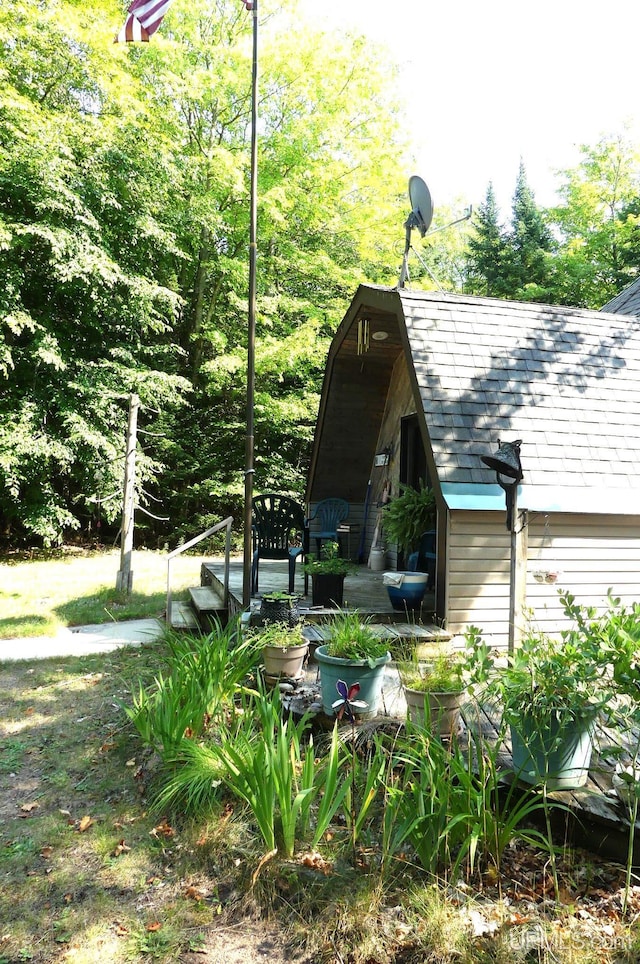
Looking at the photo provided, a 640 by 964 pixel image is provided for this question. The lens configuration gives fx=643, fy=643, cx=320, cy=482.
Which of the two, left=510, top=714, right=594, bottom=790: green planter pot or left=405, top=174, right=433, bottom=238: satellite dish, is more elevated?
left=405, top=174, right=433, bottom=238: satellite dish

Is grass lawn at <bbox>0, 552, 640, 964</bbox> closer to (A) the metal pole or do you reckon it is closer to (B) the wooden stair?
(A) the metal pole

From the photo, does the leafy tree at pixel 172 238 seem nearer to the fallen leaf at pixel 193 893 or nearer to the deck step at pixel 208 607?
the deck step at pixel 208 607

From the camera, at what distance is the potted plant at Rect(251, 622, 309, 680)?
4023 millimetres

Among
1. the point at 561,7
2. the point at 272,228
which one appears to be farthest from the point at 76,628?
the point at 272,228

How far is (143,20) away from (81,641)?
18.7 ft

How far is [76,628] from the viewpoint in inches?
258

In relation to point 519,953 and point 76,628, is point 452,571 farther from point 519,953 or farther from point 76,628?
point 76,628

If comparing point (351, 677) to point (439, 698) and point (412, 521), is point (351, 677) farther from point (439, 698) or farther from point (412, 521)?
point (412, 521)

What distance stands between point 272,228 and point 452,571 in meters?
10.5

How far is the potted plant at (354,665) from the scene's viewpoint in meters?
3.44

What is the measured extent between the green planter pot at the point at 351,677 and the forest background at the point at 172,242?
26.3ft

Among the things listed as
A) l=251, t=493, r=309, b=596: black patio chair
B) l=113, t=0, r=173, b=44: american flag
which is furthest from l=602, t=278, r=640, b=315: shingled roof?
l=113, t=0, r=173, b=44: american flag

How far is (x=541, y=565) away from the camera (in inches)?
204

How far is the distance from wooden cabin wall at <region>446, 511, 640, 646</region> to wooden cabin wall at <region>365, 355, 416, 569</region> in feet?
8.31
